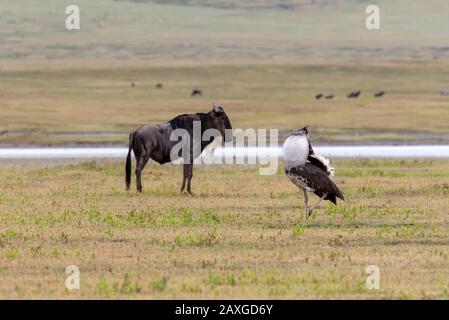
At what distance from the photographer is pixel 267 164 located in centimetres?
3788

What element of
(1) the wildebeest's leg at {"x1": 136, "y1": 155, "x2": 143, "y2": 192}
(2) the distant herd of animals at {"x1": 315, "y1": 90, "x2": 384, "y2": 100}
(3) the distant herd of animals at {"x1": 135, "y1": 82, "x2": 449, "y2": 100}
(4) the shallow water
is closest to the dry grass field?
(1) the wildebeest's leg at {"x1": 136, "y1": 155, "x2": 143, "y2": 192}

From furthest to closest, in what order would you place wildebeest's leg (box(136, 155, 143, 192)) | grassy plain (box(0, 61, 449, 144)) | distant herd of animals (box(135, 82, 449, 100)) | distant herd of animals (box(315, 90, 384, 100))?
distant herd of animals (box(135, 82, 449, 100))
distant herd of animals (box(315, 90, 384, 100))
grassy plain (box(0, 61, 449, 144))
wildebeest's leg (box(136, 155, 143, 192))

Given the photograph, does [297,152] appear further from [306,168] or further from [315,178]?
[315,178]

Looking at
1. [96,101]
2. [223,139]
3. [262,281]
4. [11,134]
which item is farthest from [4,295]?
[96,101]

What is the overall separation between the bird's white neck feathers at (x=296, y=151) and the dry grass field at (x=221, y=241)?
92 centimetres

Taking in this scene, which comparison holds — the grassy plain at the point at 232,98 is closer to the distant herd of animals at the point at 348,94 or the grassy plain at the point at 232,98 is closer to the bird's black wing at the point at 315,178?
the distant herd of animals at the point at 348,94

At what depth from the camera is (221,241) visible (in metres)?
17.9

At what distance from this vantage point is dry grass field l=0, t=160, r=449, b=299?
14055 mm

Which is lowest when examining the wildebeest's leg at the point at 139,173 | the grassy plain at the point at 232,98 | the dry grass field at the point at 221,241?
the dry grass field at the point at 221,241

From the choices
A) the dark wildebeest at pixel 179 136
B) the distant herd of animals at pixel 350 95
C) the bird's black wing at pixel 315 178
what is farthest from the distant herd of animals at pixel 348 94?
the bird's black wing at pixel 315 178

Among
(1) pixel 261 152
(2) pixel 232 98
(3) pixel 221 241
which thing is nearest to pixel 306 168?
(3) pixel 221 241

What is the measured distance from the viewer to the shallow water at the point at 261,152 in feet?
139

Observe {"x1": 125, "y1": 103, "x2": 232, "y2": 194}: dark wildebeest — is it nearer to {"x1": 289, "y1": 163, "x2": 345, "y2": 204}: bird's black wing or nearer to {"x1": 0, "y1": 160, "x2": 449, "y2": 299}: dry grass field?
{"x1": 0, "y1": 160, "x2": 449, "y2": 299}: dry grass field

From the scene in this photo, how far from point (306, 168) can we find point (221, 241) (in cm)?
359
